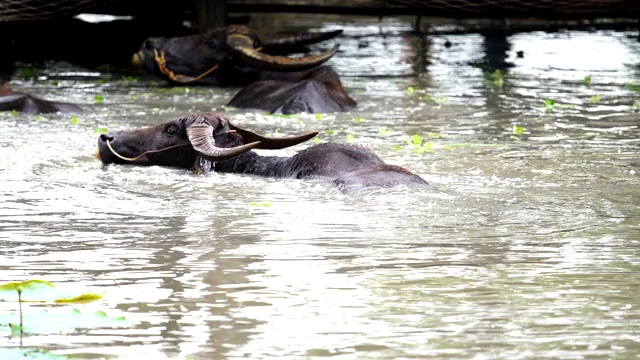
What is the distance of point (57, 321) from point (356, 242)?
4.87ft

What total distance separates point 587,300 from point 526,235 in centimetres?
93

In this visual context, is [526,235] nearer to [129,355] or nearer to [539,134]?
[129,355]

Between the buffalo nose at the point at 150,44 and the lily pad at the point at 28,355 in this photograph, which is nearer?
the lily pad at the point at 28,355

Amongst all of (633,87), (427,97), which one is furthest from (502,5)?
(427,97)

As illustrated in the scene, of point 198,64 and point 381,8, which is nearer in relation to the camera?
point 198,64

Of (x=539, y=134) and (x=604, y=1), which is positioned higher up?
(x=604, y=1)

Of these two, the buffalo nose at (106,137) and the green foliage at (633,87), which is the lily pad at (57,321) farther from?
the green foliage at (633,87)

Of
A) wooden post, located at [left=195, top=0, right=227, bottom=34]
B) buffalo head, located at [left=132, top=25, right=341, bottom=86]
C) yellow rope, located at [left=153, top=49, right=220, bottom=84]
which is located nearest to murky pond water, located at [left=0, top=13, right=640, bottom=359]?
yellow rope, located at [left=153, top=49, right=220, bottom=84]

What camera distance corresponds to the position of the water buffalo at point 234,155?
5.95 metres

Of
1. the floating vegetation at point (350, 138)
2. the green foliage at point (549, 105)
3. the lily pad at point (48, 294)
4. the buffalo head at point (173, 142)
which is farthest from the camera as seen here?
the green foliage at point (549, 105)

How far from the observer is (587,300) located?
13.1ft

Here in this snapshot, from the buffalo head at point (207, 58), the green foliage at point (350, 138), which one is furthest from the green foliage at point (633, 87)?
the green foliage at point (350, 138)

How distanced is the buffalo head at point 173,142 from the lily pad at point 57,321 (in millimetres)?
2695

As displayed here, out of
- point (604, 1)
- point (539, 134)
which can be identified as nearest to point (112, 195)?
point (539, 134)
